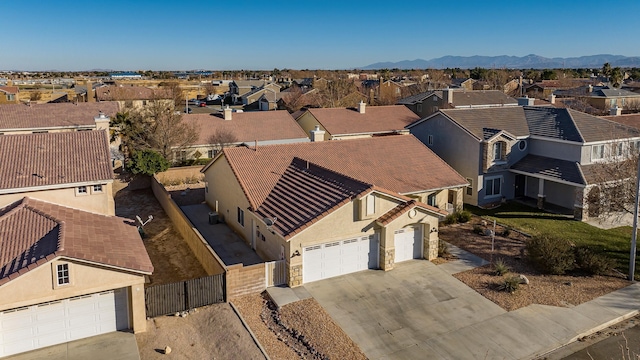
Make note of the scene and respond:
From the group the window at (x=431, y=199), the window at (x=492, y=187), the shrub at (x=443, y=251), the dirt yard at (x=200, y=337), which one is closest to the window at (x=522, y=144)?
the window at (x=492, y=187)

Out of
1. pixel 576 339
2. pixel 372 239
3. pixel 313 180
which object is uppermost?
pixel 313 180

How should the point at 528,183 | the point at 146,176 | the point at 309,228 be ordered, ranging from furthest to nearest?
the point at 146,176
the point at 528,183
the point at 309,228

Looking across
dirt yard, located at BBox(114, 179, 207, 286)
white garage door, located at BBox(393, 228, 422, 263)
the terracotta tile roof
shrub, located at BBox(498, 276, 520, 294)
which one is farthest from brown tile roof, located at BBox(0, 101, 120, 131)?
shrub, located at BBox(498, 276, 520, 294)

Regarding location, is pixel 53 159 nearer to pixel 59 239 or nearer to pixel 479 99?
pixel 59 239

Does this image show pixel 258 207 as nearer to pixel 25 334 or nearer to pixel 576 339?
pixel 25 334

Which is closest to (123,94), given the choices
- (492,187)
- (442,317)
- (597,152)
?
(492,187)

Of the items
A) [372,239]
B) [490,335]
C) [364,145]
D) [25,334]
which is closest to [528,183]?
[364,145]

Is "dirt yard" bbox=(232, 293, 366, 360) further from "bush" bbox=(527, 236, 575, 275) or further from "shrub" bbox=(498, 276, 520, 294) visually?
"bush" bbox=(527, 236, 575, 275)
